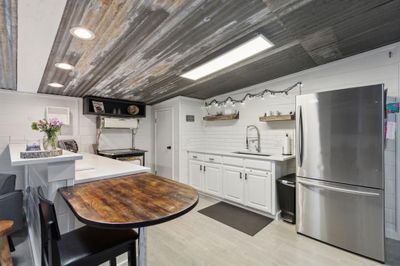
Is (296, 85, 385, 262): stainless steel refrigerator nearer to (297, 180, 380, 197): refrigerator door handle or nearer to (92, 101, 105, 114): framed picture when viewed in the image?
(297, 180, 380, 197): refrigerator door handle

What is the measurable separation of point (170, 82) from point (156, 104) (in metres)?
1.80

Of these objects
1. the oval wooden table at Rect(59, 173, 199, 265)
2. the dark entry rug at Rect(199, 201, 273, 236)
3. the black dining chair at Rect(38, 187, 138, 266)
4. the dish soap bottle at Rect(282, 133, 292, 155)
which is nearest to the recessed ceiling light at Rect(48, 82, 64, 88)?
the oval wooden table at Rect(59, 173, 199, 265)

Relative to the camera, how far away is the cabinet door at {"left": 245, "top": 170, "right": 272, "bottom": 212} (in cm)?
291

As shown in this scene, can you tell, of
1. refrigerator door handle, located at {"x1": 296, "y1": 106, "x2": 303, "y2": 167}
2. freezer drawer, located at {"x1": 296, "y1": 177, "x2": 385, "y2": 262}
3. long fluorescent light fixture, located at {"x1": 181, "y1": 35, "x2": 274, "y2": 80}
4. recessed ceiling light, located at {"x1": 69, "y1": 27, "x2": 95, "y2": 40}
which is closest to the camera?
recessed ceiling light, located at {"x1": 69, "y1": 27, "x2": 95, "y2": 40}

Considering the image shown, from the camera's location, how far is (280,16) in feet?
5.53

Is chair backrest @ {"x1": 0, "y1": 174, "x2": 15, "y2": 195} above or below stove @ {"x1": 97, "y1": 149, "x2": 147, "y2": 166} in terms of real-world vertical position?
below

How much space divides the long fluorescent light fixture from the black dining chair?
82.9 inches

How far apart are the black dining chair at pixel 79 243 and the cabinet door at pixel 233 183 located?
237 cm

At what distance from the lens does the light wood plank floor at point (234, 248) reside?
1959 millimetres

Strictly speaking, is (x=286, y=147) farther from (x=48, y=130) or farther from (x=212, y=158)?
(x=48, y=130)

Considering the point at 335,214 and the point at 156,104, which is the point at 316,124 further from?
the point at 156,104

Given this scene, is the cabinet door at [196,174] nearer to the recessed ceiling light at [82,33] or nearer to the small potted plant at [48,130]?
the small potted plant at [48,130]

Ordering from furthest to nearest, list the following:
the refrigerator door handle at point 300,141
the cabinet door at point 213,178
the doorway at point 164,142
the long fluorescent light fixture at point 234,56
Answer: the doorway at point 164,142, the cabinet door at point 213,178, the refrigerator door handle at point 300,141, the long fluorescent light fixture at point 234,56

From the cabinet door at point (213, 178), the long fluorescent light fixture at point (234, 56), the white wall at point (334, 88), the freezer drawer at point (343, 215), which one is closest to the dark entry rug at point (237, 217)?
the cabinet door at point (213, 178)
